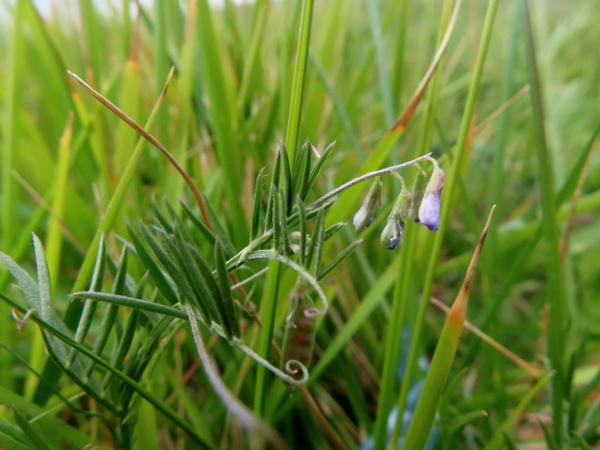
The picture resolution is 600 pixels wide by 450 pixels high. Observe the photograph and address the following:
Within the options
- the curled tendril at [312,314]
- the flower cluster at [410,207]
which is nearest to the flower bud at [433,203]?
the flower cluster at [410,207]

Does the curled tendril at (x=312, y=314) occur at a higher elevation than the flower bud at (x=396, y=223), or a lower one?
lower

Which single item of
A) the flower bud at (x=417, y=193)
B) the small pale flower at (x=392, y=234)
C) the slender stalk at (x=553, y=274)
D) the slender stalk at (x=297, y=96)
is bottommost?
the slender stalk at (x=553, y=274)

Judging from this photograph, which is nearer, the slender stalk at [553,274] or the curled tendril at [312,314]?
the curled tendril at [312,314]

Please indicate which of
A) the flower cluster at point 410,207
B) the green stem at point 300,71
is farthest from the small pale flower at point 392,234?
the green stem at point 300,71

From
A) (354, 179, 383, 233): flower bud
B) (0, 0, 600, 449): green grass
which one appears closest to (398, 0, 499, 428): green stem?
(0, 0, 600, 449): green grass

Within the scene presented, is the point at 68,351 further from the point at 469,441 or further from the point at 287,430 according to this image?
the point at 469,441

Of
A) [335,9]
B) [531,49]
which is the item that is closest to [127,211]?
[531,49]

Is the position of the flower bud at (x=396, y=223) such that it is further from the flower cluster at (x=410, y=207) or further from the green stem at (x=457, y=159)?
the green stem at (x=457, y=159)

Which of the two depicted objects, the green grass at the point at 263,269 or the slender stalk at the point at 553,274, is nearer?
the green grass at the point at 263,269

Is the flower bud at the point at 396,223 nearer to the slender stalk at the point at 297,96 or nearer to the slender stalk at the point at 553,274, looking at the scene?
the slender stalk at the point at 297,96
